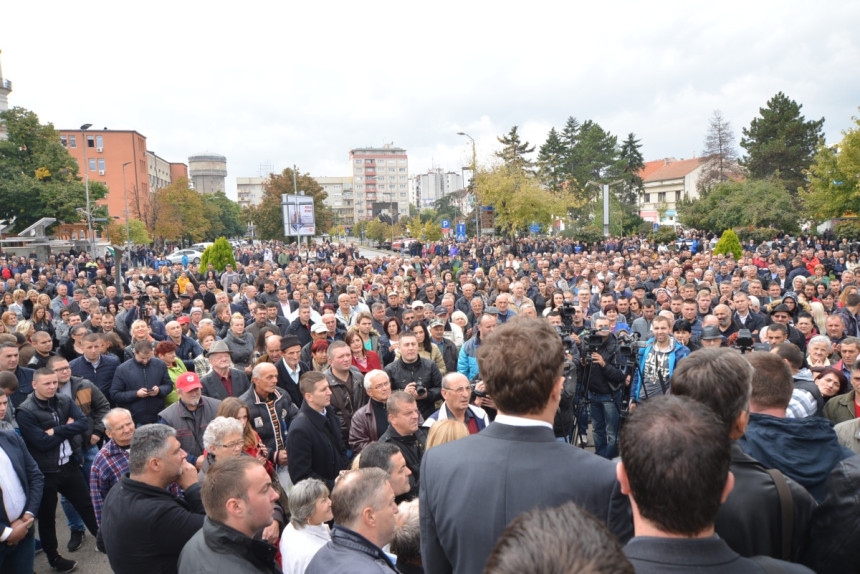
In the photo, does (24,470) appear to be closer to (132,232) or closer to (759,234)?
(759,234)

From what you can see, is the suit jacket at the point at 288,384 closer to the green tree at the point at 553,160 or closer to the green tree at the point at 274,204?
the green tree at the point at 274,204

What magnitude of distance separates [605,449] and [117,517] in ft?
→ 17.7

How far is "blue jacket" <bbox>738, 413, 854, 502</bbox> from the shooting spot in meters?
2.33

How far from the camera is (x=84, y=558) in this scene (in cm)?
551

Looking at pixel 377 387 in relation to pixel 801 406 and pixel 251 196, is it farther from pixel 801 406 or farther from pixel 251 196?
pixel 251 196

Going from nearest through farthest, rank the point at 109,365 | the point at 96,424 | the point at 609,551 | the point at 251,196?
the point at 609,551, the point at 96,424, the point at 109,365, the point at 251,196

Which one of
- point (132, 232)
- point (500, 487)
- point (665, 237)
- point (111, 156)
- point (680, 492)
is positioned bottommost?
point (500, 487)

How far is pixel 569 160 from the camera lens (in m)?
69.2

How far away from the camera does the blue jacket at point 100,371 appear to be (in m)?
6.73

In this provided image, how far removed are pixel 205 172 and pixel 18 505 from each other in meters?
160

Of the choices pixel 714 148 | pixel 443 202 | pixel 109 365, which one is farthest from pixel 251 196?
pixel 109 365

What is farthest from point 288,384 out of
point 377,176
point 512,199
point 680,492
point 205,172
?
point 377,176

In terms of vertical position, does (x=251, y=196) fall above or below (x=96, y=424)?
above

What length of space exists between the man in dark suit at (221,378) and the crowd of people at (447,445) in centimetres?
2
